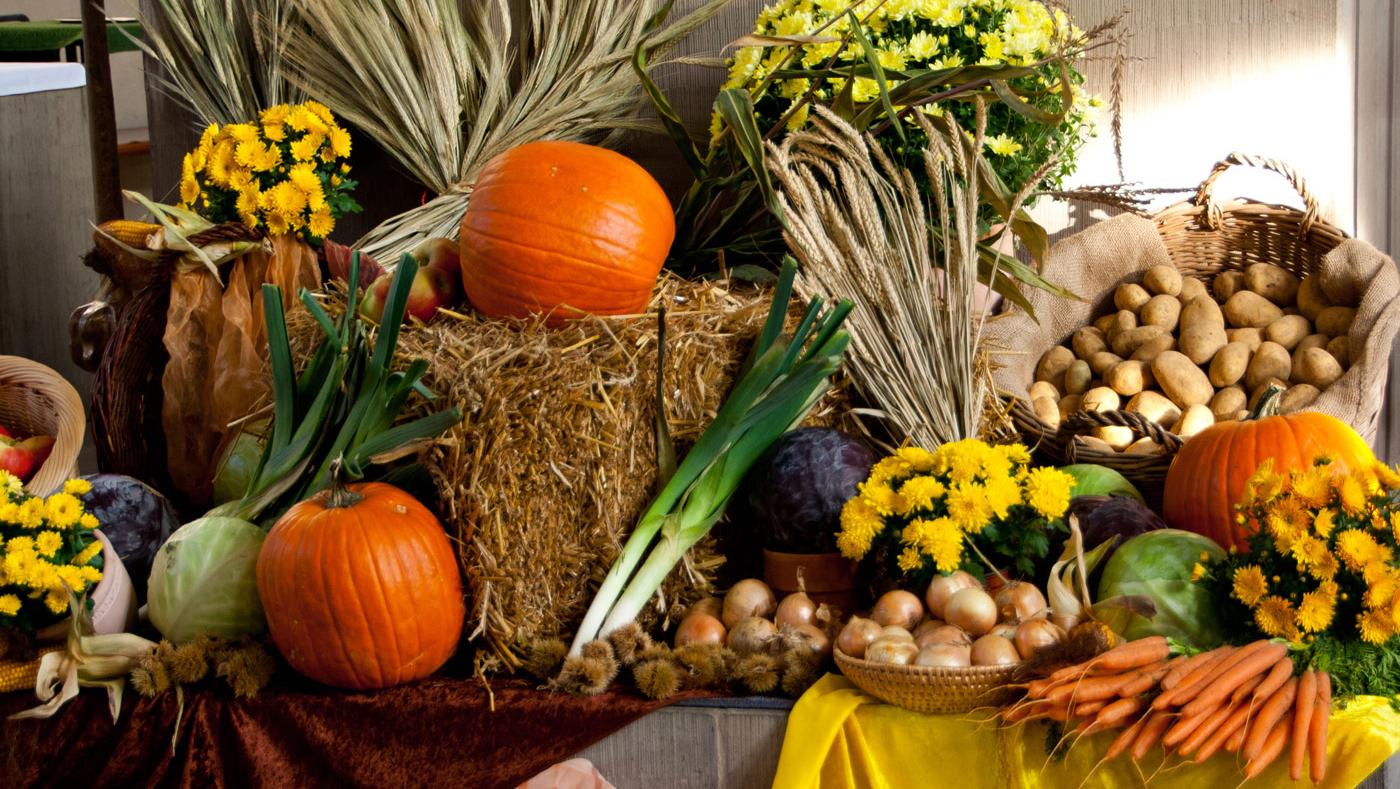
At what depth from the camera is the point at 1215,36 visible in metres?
2.42

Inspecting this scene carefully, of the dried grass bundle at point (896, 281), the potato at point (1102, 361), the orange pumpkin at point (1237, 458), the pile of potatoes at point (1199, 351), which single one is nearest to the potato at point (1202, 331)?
the pile of potatoes at point (1199, 351)

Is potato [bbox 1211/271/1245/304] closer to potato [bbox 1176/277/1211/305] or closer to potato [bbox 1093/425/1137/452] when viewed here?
potato [bbox 1176/277/1211/305]

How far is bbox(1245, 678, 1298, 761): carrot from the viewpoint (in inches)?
43.8

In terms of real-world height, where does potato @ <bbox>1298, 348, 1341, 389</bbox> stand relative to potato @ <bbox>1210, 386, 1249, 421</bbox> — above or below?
above

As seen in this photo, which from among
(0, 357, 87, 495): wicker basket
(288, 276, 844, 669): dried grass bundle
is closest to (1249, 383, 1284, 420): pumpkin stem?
(288, 276, 844, 669): dried grass bundle

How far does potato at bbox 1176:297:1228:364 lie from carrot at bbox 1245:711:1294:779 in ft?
3.86

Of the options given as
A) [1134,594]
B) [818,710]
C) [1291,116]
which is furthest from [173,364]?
[1291,116]

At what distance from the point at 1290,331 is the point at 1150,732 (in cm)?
129

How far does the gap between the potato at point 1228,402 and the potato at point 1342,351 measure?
165mm

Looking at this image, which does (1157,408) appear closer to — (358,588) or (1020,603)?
(1020,603)

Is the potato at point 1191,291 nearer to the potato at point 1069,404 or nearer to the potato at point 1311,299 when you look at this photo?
the potato at point 1311,299

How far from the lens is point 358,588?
1.41m

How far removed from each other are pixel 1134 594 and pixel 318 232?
1583 mm

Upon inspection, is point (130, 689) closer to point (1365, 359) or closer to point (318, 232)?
point (318, 232)
